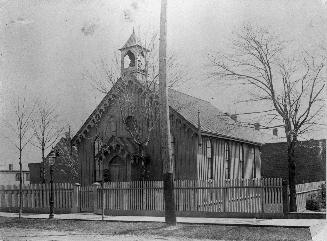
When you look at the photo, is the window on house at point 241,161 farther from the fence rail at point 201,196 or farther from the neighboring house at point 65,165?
the neighboring house at point 65,165

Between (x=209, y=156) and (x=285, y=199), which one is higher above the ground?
(x=209, y=156)

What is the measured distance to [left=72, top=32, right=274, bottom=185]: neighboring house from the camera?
78.4 ft

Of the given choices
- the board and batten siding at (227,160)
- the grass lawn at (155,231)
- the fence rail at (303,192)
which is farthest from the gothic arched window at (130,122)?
the fence rail at (303,192)

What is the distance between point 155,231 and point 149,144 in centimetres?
1025

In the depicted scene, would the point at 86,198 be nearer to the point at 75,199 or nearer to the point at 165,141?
the point at 75,199

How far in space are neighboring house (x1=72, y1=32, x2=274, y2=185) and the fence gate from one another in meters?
2.85

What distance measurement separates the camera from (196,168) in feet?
76.8

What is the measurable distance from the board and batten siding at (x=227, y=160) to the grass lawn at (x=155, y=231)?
778cm

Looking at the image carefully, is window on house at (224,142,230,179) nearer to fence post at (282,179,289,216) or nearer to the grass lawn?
fence post at (282,179,289,216)

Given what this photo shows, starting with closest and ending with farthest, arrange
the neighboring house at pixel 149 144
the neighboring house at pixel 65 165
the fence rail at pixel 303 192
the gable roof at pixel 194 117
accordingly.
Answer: the fence rail at pixel 303 192, the neighboring house at pixel 149 144, the gable roof at pixel 194 117, the neighboring house at pixel 65 165

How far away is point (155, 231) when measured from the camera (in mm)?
15266

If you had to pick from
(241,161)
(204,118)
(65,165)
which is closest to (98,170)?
(204,118)

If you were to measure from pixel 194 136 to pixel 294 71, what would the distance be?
661cm

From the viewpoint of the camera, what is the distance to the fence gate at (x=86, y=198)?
75.0 feet
